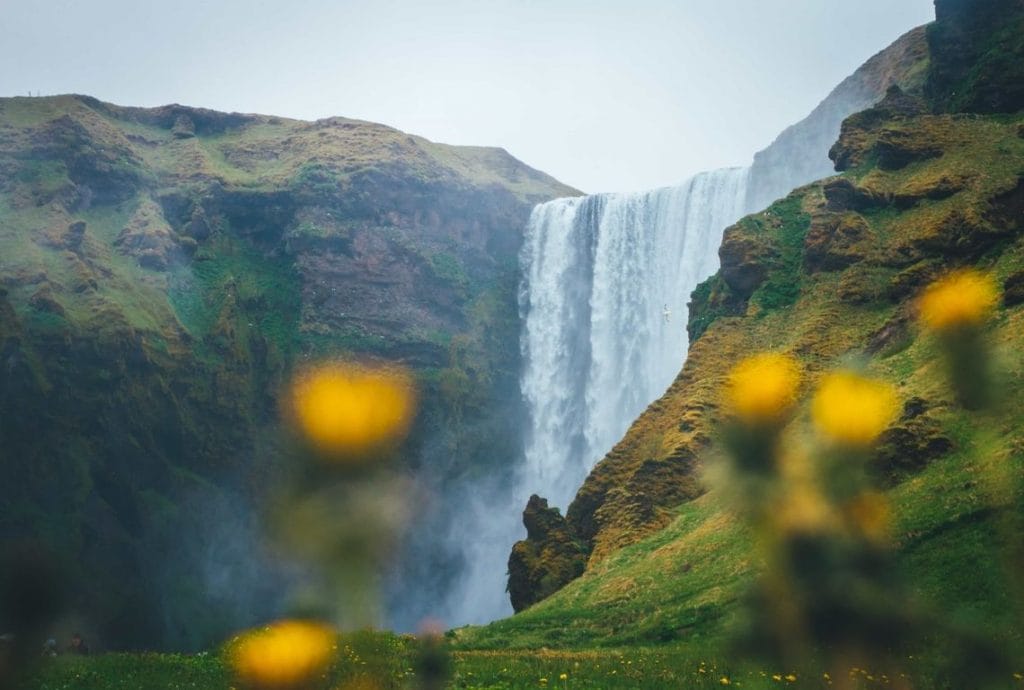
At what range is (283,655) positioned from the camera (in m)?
16.7

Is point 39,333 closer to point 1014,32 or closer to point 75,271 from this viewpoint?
point 75,271

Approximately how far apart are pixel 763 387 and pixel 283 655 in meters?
20.2

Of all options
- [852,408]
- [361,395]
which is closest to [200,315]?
[361,395]

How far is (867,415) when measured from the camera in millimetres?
23938

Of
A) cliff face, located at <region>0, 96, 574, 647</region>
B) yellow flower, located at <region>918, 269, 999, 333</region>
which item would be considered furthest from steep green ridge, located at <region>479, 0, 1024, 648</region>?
cliff face, located at <region>0, 96, 574, 647</region>

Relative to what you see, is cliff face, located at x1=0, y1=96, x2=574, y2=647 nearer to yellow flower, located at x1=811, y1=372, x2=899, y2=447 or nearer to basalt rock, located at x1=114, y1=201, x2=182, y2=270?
basalt rock, located at x1=114, y1=201, x2=182, y2=270

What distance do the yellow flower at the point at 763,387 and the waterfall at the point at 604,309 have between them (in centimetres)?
2942

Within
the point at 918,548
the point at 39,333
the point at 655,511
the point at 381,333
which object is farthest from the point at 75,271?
the point at 918,548

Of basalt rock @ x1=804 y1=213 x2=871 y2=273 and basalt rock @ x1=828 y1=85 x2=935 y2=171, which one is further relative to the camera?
basalt rock @ x1=828 y1=85 x2=935 y2=171

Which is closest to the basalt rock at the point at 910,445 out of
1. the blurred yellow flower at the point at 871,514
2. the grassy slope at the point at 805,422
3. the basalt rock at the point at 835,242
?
the grassy slope at the point at 805,422

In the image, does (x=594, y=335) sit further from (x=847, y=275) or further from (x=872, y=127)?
(x=847, y=275)

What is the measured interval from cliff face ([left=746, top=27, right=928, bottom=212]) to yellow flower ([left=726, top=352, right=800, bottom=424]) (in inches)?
1248

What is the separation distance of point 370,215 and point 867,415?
59909 mm

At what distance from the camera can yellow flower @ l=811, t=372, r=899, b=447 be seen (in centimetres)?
2269
